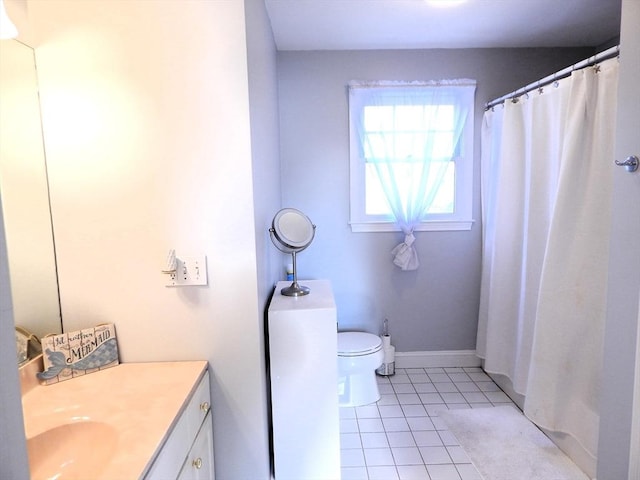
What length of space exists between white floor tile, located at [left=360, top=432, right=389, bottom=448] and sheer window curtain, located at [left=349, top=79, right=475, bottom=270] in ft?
4.84

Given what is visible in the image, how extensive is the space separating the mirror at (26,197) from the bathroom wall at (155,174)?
0.11ft

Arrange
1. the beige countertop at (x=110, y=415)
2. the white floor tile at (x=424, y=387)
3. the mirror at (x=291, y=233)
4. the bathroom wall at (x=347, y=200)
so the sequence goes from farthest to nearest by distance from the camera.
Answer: the bathroom wall at (x=347, y=200)
the white floor tile at (x=424, y=387)
the mirror at (x=291, y=233)
the beige countertop at (x=110, y=415)

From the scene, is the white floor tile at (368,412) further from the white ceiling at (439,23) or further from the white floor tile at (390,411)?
the white ceiling at (439,23)

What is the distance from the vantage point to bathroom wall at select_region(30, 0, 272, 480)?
4.35 feet

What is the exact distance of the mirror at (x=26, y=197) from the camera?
122 centimetres

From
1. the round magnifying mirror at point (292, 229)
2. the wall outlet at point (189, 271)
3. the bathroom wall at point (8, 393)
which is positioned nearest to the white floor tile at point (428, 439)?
the round magnifying mirror at point (292, 229)

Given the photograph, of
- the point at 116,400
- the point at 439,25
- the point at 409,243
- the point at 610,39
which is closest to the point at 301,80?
the point at 439,25

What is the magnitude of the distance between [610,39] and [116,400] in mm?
3585

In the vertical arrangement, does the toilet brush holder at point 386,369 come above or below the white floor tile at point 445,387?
above

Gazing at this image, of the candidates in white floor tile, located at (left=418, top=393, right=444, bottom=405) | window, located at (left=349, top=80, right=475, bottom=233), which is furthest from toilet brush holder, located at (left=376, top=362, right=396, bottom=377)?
window, located at (left=349, top=80, right=475, bottom=233)

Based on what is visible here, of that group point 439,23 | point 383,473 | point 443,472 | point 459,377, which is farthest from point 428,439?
point 439,23

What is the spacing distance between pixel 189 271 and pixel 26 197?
1.98 ft

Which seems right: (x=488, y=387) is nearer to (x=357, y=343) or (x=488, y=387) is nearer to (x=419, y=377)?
(x=419, y=377)

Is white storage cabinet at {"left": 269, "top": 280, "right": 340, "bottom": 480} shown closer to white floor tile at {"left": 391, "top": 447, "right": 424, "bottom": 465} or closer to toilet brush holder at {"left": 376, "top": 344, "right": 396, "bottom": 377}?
white floor tile at {"left": 391, "top": 447, "right": 424, "bottom": 465}
